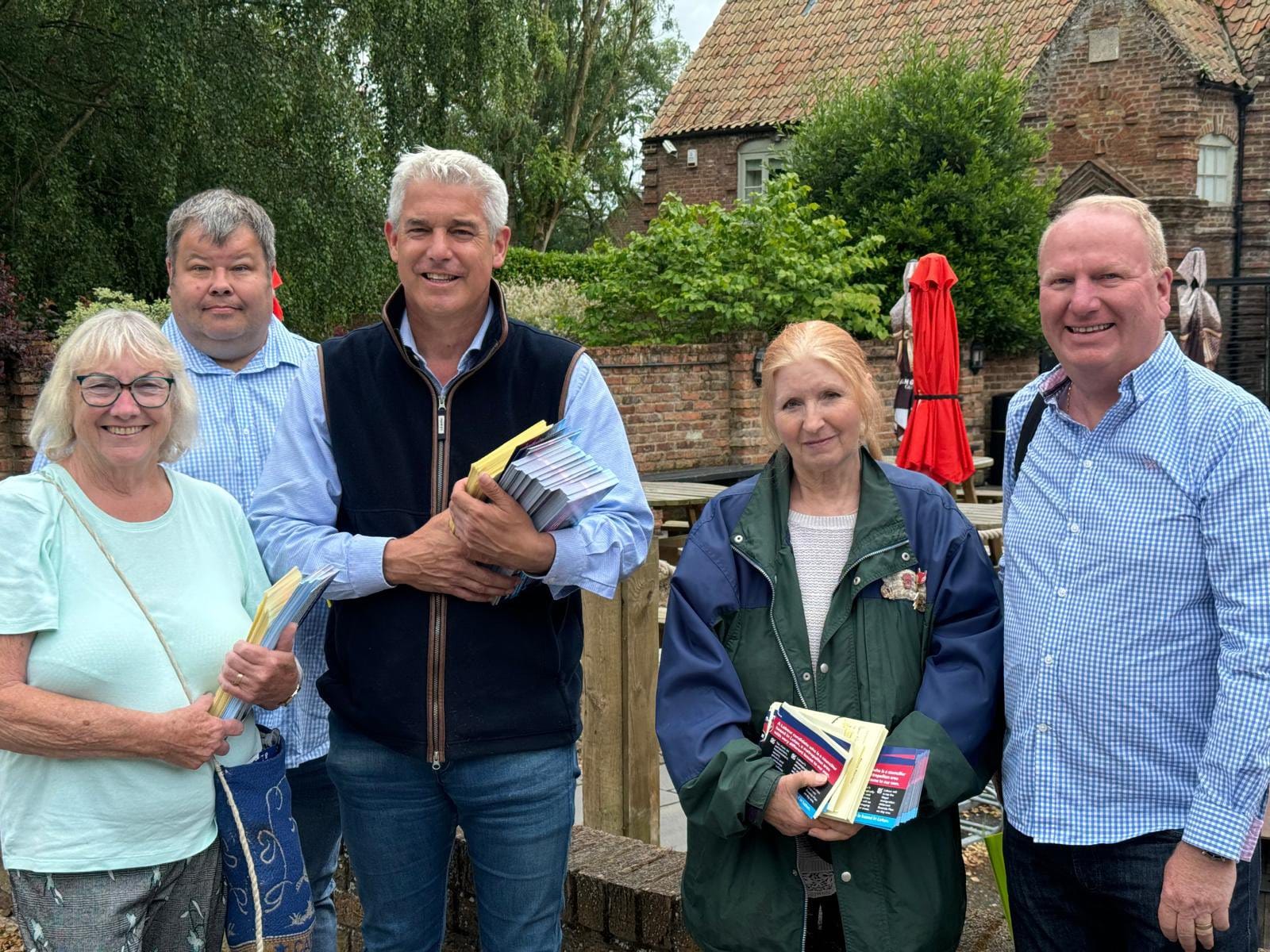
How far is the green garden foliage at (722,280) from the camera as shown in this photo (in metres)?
13.5

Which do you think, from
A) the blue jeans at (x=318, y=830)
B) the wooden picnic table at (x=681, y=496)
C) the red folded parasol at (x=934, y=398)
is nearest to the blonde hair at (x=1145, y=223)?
the blue jeans at (x=318, y=830)

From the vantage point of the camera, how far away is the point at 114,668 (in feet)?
7.63

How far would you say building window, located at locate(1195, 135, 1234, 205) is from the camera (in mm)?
21984

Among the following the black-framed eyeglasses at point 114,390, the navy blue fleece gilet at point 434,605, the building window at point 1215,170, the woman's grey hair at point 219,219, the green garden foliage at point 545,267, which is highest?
the building window at point 1215,170

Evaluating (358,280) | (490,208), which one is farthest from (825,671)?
(358,280)

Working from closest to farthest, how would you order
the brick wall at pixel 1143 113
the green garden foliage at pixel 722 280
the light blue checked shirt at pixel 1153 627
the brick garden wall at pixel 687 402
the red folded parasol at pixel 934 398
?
the light blue checked shirt at pixel 1153 627
the red folded parasol at pixel 934 398
the brick garden wall at pixel 687 402
the green garden foliage at pixel 722 280
the brick wall at pixel 1143 113

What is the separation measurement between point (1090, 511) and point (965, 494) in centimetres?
931

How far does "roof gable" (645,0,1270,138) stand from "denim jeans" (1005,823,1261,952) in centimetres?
2001

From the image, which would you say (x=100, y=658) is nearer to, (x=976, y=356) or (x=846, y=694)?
(x=846, y=694)

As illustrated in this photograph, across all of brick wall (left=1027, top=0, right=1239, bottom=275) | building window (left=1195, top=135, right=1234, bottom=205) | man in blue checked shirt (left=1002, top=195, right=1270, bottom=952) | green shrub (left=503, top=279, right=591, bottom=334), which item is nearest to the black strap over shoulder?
man in blue checked shirt (left=1002, top=195, right=1270, bottom=952)

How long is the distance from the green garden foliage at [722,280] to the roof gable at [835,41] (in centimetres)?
804

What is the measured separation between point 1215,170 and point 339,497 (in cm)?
2300

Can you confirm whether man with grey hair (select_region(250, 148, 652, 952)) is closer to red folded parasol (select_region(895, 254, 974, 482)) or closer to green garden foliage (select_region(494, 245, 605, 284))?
red folded parasol (select_region(895, 254, 974, 482))

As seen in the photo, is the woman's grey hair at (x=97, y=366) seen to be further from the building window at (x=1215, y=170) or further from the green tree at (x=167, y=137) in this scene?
the building window at (x=1215, y=170)
